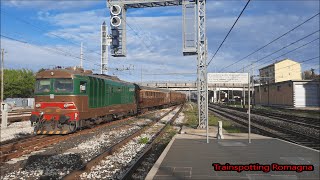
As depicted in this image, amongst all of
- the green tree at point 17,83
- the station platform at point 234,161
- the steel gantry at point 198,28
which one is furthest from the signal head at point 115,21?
the green tree at point 17,83

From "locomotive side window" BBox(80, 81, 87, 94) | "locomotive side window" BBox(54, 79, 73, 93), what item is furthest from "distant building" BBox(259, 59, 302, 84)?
"locomotive side window" BBox(54, 79, 73, 93)

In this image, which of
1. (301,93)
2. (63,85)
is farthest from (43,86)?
(301,93)

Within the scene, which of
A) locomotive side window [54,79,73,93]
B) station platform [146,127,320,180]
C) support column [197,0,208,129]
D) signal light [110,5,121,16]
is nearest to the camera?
station platform [146,127,320,180]

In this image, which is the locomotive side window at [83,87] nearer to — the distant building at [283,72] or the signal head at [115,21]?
the signal head at [115,21]

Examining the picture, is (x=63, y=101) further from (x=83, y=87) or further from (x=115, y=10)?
(x=115, y=10)

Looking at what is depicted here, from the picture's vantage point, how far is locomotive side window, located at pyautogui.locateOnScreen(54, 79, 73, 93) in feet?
52.8

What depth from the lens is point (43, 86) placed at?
1655 centimetres

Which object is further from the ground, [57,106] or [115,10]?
[115,10]

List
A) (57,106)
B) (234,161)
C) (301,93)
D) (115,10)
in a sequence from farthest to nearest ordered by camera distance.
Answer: (301,93) → (115,10) → (57,106) → (234,161)

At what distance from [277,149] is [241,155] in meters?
1.85

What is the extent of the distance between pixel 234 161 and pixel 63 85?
10.1 m

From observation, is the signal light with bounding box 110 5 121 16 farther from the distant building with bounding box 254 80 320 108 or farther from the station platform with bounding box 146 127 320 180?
the distant building with bounding box 254 80 320 108

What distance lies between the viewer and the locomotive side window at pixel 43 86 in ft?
53.9

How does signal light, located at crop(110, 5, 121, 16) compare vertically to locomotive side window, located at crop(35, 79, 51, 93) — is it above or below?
above
